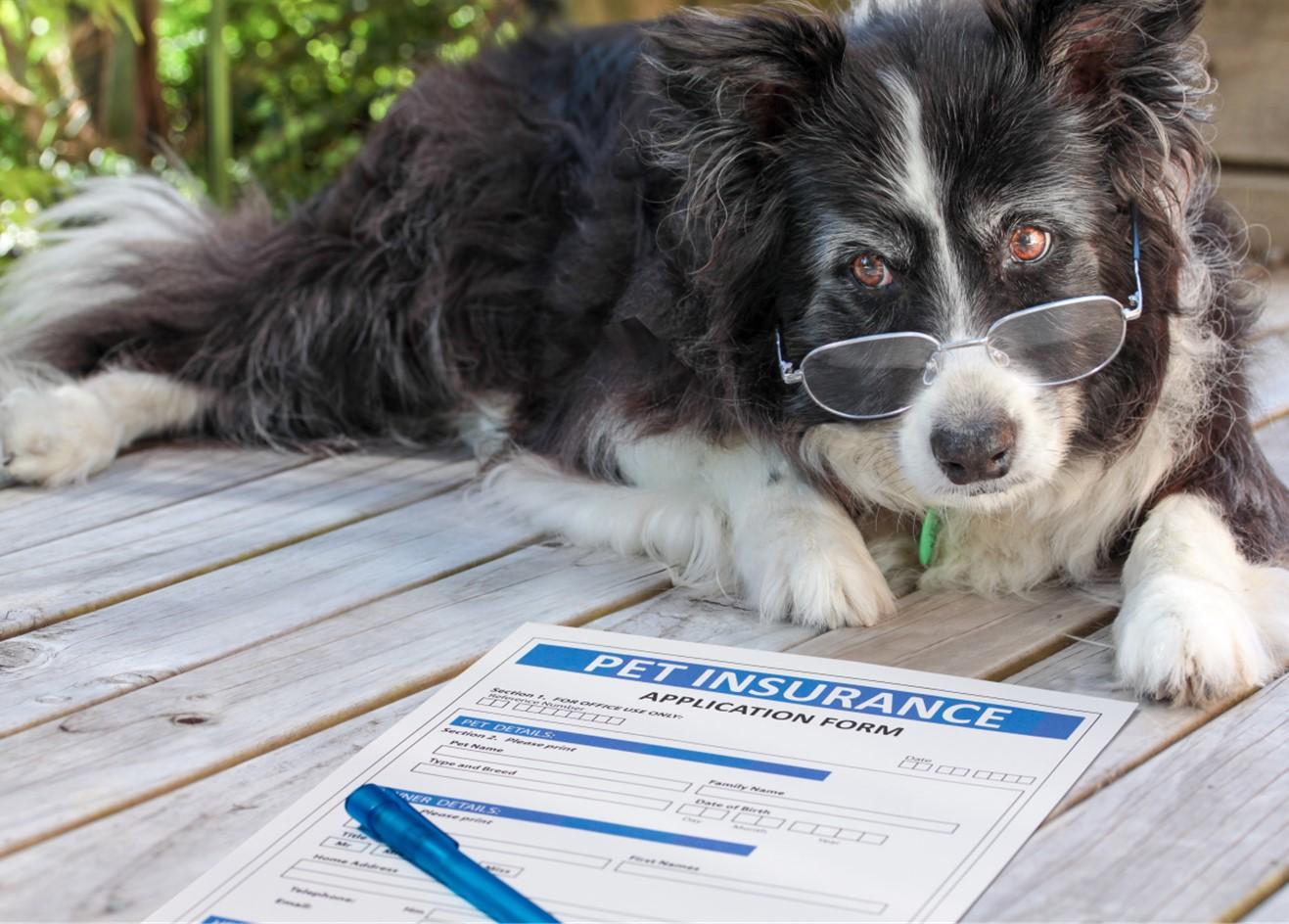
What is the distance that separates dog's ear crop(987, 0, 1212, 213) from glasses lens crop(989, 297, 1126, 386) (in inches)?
8.5

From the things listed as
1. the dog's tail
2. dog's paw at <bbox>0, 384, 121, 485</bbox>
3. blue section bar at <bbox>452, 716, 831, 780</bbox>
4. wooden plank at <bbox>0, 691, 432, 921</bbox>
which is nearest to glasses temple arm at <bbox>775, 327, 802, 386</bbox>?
blue section bar at <bbox>452, 716, 831, 780</bbox>

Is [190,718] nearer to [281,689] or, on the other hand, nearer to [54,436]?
[281,689]

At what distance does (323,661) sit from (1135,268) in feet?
4.58

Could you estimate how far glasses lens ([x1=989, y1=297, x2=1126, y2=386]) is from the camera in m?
2.29

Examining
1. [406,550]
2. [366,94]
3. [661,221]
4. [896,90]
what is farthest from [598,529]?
[366,94]

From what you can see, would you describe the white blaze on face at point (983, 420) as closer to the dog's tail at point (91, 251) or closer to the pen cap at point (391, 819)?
the pen cap at point (391, 819)

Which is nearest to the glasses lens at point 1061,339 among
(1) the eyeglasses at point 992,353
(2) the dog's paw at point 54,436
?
(1) the eyeglasses at point 992,353

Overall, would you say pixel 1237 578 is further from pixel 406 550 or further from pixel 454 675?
pixel 406 550

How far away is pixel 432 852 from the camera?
1.70 meters

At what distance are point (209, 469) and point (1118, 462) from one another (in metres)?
1.91

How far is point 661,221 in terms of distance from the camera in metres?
2.64

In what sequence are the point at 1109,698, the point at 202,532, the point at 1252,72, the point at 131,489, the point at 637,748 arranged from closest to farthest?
the point at 637,748, the point at 1109,698, the point at 202,532, the point at 131,489, the point at 1252,72

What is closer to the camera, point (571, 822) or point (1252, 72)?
point (571, 822)

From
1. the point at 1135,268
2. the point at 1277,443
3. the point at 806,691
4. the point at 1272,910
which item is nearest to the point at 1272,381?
the point at 1277,443
